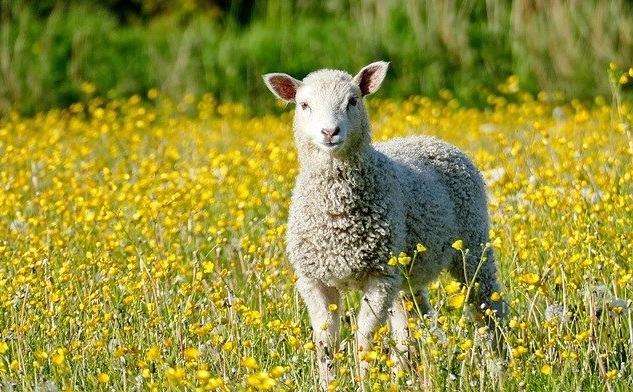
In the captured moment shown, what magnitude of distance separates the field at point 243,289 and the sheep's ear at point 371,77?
38.2 inches

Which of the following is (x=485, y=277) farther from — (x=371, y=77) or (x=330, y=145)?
(x=330, y=145)

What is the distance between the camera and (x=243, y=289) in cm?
614

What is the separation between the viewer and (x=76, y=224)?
6.77m

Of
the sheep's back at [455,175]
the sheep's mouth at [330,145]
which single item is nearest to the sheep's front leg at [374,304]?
the sheep's mouth at [330,145]

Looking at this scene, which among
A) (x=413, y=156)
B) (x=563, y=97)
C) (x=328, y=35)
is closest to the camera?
(x=413, y=156)

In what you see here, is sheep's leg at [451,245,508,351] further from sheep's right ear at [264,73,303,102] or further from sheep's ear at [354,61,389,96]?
sheep's right ear at [264,73,303,102]

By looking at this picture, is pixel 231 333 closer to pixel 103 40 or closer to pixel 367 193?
pixel 367 193

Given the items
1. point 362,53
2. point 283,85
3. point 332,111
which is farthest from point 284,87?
point 362,53

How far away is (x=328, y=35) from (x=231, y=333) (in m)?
10.7

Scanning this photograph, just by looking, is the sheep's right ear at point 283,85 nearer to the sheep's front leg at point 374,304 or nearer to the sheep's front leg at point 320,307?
the sheep's front leg at point 320,307

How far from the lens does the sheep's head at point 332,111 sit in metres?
5.12

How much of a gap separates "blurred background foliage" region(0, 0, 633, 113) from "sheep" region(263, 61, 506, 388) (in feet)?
28.0

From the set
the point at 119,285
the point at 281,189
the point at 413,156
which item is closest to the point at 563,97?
the point at 281,189

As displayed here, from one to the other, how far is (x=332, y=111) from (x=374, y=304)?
87cm
